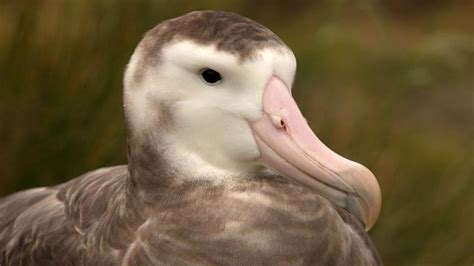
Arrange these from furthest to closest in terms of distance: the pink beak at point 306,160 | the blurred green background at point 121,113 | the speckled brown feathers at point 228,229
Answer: the blurred green background at point 121,113 < the speckled brown feathers at point 228,229 < the pink beak at point 306,160

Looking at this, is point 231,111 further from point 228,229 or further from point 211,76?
point 228,229

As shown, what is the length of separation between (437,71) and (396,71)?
15 cm

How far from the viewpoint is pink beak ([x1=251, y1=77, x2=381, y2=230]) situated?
1.43 metres

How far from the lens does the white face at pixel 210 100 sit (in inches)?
57.7

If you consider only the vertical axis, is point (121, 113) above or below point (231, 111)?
below

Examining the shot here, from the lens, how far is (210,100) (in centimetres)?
147

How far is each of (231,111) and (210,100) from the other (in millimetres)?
34

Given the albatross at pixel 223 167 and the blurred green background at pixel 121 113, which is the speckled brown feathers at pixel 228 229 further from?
the blurred green background at pixel 121 113

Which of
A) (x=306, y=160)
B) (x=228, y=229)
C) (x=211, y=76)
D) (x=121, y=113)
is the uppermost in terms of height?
(x=211, y=76)

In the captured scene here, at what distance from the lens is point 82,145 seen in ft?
7.66

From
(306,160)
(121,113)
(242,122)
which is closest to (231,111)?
(242,122)

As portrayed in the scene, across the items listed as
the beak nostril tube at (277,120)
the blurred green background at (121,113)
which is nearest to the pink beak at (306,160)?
the beak nostril tube at (277,120)

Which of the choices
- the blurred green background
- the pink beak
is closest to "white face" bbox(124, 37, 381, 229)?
the pink beak

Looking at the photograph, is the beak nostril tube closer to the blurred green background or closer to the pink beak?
the pink beak
